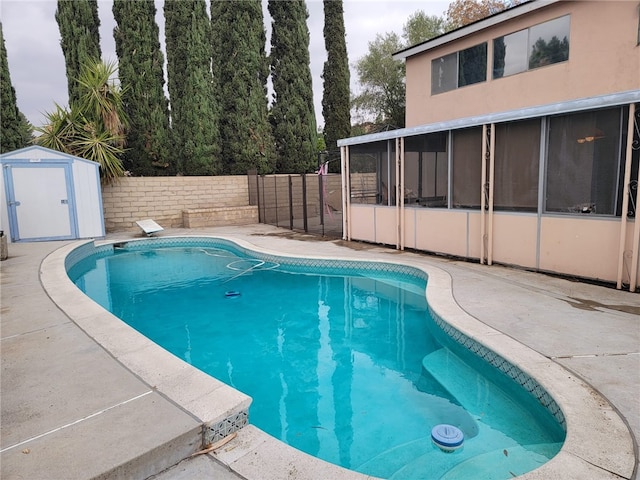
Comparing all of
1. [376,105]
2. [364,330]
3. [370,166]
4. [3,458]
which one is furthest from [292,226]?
[376,105]

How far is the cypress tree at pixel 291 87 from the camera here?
54.6 ft

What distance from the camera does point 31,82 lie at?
15.0 m

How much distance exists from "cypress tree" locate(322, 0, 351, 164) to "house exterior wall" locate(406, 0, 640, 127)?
28.6ft

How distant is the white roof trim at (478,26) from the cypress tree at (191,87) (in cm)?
714

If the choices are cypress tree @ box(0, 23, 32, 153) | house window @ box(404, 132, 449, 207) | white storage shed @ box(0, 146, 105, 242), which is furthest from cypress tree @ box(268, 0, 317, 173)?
house window @ box(404, 132, 449, 207)

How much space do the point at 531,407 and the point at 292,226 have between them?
385 inches

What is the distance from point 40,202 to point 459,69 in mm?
11089

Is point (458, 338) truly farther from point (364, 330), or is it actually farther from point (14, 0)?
point (14, 0)

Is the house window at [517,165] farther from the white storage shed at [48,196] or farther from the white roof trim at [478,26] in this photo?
the white storage shed at [48,196]

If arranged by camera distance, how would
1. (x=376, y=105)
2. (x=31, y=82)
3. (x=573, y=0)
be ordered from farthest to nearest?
(x=376, y=105) → (x=31, y=82) → (x=573, y=0)

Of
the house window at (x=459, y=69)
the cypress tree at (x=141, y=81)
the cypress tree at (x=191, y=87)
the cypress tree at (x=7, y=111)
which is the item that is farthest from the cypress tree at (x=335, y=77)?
the cypress tree at (x=7, y=111)

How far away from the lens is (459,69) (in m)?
10.6

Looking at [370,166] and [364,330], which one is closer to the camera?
[364,330]

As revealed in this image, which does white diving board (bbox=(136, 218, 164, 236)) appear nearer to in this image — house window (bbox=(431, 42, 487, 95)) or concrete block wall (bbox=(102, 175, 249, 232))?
concrete block wall (bbox=(102, 175, 249, 232))
